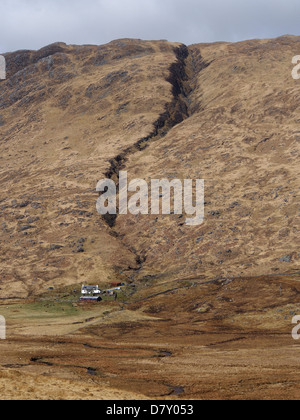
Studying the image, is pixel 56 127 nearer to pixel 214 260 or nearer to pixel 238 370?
pixel 214 260

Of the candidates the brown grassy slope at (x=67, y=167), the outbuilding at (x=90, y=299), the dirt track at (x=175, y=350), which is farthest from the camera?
the brown grassy slope at (x=67, y=167)

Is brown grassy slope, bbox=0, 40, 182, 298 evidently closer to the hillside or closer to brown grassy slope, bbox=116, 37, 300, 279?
the hillside

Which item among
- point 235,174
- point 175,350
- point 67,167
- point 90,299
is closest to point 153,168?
point 235,174

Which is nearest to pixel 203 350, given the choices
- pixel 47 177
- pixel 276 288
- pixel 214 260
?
pixel 276 288

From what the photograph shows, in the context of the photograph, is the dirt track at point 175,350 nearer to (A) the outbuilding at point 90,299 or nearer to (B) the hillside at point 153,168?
(A) the outbuilding at point 90,299

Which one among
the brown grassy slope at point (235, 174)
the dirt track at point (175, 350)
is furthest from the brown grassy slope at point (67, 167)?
the dirt track at point (175, 350)

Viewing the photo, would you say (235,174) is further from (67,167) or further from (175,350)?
(175,350)
